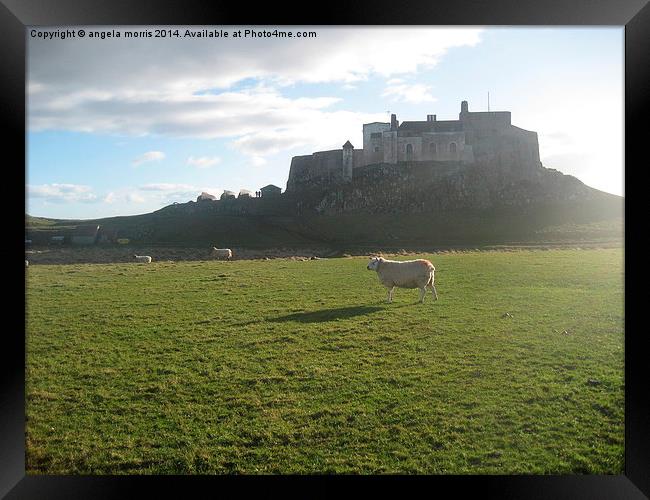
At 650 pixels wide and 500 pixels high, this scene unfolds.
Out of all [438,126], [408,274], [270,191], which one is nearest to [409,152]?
[438,126]

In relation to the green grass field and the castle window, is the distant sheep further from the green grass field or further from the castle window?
the castle window

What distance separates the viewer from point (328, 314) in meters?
10.7

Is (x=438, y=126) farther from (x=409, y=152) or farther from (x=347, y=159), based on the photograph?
(x=347, y=159)

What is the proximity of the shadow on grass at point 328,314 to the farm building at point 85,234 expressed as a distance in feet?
61.0

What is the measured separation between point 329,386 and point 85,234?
24.7 meters

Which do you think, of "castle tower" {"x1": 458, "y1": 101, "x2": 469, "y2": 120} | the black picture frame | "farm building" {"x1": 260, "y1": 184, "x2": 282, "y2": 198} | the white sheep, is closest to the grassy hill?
"farm building" {"x1": 260, "y1": 184, "x2": 282, "y2": 198}

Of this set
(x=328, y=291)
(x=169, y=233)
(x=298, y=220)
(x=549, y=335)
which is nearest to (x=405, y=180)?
(x=298, y=220)

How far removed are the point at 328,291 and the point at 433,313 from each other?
12.0 ft

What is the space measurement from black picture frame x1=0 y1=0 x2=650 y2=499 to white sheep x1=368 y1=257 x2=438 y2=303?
7.02 m

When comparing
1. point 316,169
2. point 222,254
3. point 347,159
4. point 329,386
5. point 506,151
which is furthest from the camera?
point 316,169

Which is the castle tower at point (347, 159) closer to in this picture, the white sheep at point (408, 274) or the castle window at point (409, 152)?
the castle window at point (409, 152)

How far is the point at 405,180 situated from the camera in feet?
143

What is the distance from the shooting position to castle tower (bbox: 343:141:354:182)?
45.3 m
